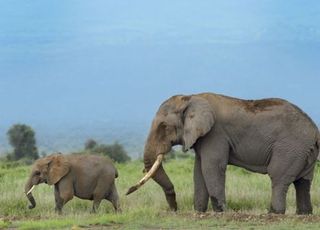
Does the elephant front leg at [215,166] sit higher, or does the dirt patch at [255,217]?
the elephant front leg at [215,166]

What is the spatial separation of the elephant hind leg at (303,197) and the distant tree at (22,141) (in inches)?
1533

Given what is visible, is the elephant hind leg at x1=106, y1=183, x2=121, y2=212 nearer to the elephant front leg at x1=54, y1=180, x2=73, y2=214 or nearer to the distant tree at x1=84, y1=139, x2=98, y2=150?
the elephant front leg at x1=54, y1=180, x2=73, y2=214

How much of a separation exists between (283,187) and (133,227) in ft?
12.1

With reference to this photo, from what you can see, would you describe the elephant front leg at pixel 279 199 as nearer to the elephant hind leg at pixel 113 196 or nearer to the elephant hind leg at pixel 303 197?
the elephant hind leg at pixel 303 197

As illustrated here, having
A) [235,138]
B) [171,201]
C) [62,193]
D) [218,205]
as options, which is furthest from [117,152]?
[218,205]

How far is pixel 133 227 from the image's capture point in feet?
43.9

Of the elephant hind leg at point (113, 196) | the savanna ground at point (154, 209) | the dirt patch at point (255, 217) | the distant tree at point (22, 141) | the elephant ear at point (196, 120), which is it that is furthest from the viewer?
the distant tree at point (22, 141)

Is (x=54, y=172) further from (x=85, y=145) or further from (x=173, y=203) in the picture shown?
(x=85, y=145)

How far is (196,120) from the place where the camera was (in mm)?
16094

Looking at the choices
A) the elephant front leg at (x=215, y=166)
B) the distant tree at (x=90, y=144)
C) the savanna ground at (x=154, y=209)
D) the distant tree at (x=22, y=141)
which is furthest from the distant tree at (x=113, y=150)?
the elephant front leg at (x=215, y=166)

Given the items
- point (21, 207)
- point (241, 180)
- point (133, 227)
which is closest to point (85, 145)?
point (241, 180)

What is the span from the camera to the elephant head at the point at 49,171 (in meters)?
18.2

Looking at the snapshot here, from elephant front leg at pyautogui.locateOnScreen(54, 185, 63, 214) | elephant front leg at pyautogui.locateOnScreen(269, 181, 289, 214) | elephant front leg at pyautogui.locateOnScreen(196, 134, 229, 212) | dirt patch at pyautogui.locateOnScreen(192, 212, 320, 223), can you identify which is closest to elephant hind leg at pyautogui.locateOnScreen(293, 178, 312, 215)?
elephant front leg at pyautogui.locateOnScreen(269, 181, 289, 214)

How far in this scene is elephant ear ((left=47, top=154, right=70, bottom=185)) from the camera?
18.2 meters
